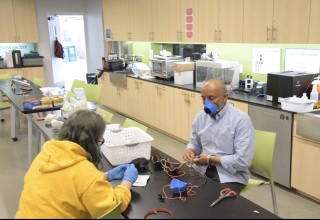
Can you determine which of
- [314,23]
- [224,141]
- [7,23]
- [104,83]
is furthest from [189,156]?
[7,23]

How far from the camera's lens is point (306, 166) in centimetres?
293

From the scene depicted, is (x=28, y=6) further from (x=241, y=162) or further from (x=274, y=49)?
(x=241, y=162)

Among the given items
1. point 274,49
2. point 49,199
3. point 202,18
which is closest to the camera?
point 49,199

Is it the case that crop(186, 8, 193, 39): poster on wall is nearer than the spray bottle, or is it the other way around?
the spray bottle

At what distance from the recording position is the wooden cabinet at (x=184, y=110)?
422 centimetres

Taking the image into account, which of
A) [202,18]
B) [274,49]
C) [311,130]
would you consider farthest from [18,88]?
[311,130]

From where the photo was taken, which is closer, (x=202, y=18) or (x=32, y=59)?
(x=202, y=18)

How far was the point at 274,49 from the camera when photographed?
147 inches

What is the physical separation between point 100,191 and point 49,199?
0.22m

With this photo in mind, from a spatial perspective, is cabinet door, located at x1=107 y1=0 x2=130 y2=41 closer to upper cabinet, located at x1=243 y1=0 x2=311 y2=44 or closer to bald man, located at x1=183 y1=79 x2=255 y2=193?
upper cabinet, located at x1=243 y1=0 x2=311 y2=44

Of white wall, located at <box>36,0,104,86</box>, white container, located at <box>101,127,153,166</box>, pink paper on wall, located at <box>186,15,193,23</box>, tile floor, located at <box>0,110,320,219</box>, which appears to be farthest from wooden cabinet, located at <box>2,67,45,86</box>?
white container, located at <box>101,127,153,166</box>

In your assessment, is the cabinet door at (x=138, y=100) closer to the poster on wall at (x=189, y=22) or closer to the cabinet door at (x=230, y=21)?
the poster on wall at (x=189, y=22)

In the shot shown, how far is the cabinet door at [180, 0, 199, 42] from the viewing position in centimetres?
441

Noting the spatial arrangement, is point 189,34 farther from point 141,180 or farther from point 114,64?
point 141,180
